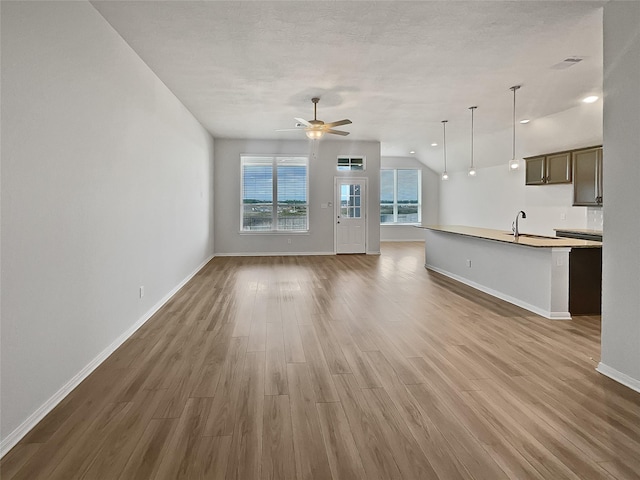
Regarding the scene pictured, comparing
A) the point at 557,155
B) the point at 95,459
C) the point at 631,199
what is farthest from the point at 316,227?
the point at 95,459

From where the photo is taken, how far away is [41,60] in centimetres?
239

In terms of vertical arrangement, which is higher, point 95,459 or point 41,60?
point 41,60

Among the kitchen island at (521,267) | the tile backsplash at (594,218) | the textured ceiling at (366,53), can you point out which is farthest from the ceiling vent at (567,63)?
the tile backsplash at (594,218)

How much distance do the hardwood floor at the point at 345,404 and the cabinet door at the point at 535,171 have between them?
460cm

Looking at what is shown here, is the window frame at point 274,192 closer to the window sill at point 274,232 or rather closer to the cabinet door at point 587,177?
the window sill at point 274,232

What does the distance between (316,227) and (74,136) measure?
295 inches

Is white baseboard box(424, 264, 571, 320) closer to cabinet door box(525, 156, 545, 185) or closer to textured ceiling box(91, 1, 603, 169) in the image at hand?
textured ceiling box(91, 1, 603, 169)

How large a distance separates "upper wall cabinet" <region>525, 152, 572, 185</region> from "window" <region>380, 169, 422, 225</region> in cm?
508

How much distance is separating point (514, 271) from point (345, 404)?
3522 mm

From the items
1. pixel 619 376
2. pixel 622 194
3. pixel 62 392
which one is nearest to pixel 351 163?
pixel 622 194

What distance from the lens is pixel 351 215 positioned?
10219mm

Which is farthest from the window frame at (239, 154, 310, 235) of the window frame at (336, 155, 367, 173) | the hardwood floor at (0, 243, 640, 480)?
the hardwood floor at (0, 243, 640, 480)

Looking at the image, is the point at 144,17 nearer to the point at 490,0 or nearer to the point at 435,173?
the point at 490,0

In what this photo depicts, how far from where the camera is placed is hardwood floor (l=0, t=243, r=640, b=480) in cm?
192
